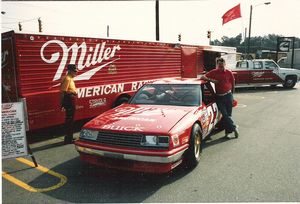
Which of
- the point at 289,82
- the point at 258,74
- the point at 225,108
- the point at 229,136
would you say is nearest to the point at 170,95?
the point at 225,108

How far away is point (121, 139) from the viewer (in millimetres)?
4246

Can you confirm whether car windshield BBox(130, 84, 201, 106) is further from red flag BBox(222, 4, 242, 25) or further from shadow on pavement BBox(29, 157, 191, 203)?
red flag BBox(222, 4, 242, 25)

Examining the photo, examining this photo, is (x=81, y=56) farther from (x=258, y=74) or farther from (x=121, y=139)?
(x=258, y=74)

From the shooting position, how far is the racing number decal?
6082 millimetres

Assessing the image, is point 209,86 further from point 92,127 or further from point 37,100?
point 37,100

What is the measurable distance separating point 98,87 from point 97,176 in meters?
3.93

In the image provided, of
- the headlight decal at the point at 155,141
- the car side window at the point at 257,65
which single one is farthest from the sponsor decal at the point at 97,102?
the car side window at the point at 257,65

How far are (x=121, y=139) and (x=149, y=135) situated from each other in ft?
1.34

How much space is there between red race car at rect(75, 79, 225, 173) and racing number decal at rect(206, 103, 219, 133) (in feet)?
1.00

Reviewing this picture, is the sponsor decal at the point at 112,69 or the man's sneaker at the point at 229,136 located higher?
the sponsor decal at the point at 112,69

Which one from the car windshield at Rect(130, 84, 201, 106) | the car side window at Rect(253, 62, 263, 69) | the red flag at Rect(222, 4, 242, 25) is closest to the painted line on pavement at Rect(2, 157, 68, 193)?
the car windshield at Rect(130, 84, 201, 106)

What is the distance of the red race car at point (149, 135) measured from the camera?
13.4 feet

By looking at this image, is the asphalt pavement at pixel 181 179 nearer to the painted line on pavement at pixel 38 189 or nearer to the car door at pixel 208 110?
the painted line on pavement at pixel 38 189

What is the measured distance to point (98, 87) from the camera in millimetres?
8148
